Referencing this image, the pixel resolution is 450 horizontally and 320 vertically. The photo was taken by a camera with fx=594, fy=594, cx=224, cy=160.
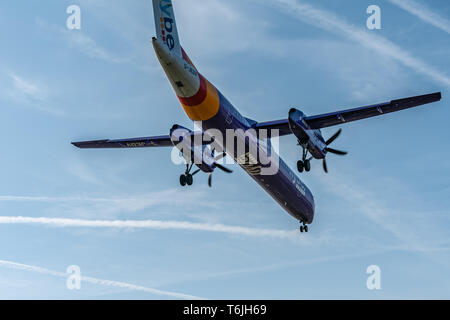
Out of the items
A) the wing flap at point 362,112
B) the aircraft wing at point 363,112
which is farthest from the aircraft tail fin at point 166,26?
the wing flap at point 362,112

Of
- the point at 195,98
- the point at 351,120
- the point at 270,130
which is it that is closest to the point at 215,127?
A: the point at 195,98

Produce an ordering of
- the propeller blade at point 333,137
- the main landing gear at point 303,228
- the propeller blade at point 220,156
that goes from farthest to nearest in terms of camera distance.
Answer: the main landing gear at point 303,228 → the propeller blade at point 220,156 → the propeller blade at point 333,137

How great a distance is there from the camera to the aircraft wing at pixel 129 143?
4600cm

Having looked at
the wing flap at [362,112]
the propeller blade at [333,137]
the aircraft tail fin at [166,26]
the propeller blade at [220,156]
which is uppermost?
the aircraft tail fin at [166,26]

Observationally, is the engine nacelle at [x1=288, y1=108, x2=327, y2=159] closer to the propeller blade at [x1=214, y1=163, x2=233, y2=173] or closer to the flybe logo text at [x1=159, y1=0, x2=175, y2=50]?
the propeller blade at [x1=214, y1=163, x2=233, y2=173]

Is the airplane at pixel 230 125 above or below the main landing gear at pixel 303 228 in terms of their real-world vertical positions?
above

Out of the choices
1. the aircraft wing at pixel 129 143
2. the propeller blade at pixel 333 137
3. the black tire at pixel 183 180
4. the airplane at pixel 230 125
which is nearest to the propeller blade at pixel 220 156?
the airplane at pixel 230 125

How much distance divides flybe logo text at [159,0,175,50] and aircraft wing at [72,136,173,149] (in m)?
12.3

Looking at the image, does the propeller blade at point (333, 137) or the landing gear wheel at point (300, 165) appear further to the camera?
the landing gear wheel at point (300, 165)

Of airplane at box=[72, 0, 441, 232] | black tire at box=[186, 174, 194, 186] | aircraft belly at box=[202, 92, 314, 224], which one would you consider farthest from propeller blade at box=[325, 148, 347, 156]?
black tire at box=[186, 174, 194, 186]

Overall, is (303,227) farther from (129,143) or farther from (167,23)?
(167,23)

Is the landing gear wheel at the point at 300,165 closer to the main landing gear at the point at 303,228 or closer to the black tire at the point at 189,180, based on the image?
the black tire at the point at 189,180

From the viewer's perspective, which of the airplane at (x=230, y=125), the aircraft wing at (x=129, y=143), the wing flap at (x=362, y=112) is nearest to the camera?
the airplane at (x=230, y=125)

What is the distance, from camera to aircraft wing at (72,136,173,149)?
151ft
